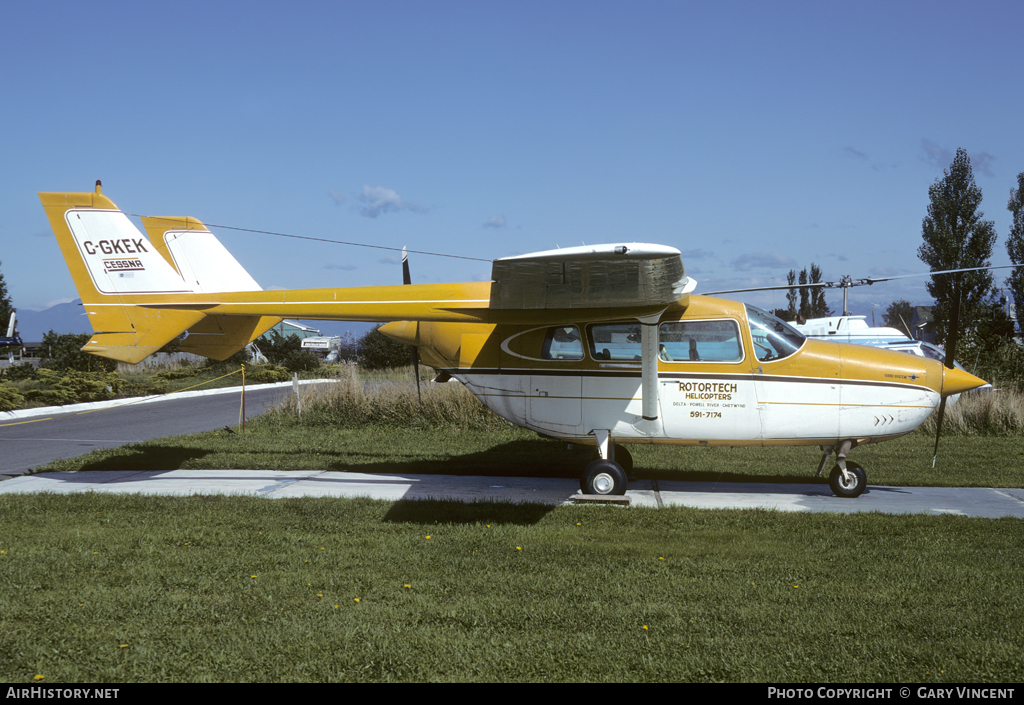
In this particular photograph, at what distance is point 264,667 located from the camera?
164 inches

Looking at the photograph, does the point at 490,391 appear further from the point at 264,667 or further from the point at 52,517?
the point at 264,667

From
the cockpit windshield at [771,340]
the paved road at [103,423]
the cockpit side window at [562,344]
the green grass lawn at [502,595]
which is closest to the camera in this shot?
the green grass lawn at [502,595]

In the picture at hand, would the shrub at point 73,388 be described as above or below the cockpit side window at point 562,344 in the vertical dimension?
below

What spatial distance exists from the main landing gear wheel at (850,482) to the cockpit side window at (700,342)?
2.00 metres

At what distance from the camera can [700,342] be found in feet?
30.5

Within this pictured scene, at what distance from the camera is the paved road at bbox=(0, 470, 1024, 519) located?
8.86 meters

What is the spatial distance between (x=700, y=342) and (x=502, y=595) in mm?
4967

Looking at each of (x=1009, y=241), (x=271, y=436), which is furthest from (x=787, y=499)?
(x=1009, y=241)

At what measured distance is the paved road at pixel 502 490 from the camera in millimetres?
8859

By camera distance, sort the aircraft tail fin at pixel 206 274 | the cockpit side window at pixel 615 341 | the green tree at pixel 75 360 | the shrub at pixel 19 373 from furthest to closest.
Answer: the green tree at pixel 75 360, the shrub at pixel 19 373, the aircraft tail fin at pixel 206 274, the cockpit side window at pixel 615 341

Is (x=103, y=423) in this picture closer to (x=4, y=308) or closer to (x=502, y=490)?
(x=502, y=490)

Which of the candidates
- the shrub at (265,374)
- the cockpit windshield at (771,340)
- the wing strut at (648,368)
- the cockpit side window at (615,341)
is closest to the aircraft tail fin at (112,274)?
the cockpit side window at (615,341)

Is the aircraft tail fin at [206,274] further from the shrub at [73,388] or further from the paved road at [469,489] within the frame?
the shrub at [73,388]

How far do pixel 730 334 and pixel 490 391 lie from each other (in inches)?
125
